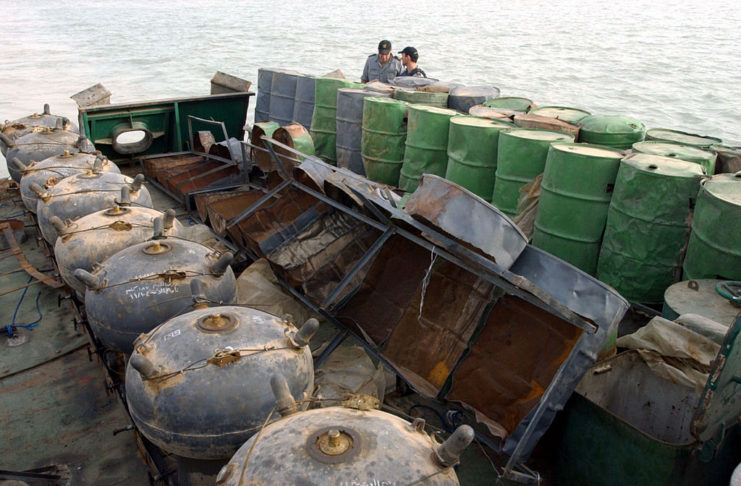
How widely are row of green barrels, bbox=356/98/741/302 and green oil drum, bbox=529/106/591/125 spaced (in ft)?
0.85

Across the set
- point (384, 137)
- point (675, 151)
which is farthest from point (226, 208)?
point (675, 151)

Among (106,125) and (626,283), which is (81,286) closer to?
(626,283)

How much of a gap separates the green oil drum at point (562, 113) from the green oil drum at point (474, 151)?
133cm

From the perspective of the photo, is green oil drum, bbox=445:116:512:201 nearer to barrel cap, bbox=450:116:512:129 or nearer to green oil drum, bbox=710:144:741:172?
barrel cap, bbox=450:116:512:129

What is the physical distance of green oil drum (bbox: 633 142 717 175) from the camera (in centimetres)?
614

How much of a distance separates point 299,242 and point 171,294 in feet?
6.38

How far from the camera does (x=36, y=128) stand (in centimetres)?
988

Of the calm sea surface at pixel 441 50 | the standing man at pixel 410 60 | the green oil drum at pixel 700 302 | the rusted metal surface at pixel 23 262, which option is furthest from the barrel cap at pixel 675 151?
the calm sea surface at pixel 441 50

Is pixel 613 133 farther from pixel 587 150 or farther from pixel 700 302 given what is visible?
pixel 700 302

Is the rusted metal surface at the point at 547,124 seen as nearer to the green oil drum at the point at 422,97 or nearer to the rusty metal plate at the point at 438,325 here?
the green oil drum at the point at 422,97

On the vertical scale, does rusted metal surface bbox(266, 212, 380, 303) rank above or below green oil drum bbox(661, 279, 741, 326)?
below

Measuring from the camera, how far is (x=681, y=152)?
640cm

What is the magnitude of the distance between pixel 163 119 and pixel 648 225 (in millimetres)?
9837

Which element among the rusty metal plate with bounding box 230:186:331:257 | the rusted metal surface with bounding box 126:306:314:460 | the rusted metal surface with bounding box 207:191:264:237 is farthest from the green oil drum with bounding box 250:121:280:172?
the rusted metal surface with bounding box 126:306:314:460
